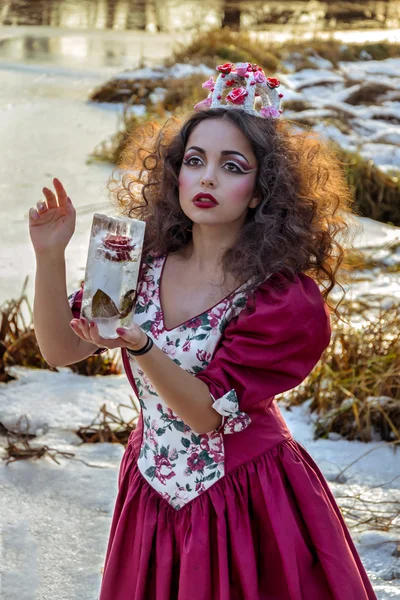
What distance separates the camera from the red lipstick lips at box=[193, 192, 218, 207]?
195cm

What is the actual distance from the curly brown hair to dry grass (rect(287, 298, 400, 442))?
3.64ft

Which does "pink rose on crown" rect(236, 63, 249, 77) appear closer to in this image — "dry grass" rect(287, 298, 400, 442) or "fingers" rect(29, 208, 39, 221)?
"fingers" rect(29, 208, 39, 221)

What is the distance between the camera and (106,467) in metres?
3.09

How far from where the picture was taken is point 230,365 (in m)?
1.88

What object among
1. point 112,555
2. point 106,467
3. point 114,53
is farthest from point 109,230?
point 114,53

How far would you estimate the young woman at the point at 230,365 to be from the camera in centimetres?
191

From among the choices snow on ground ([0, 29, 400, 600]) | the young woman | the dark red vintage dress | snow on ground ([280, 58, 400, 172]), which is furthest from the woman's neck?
snow on ground ([280, 58, 400, 172])

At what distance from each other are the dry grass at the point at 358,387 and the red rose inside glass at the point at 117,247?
1618 millimetres

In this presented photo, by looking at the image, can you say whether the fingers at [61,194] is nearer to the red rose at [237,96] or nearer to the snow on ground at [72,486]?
the red rose at [237,96]

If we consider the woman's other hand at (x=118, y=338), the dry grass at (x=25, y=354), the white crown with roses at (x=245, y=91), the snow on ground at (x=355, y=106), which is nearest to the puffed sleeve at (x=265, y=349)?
the woman's other hand at (x=118, y=338)

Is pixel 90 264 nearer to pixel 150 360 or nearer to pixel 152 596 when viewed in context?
pixel 150 360

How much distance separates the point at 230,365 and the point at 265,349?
8cm

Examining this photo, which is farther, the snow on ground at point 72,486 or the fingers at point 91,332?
the snow on ground at point 72,486

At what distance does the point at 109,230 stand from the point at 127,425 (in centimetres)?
162
